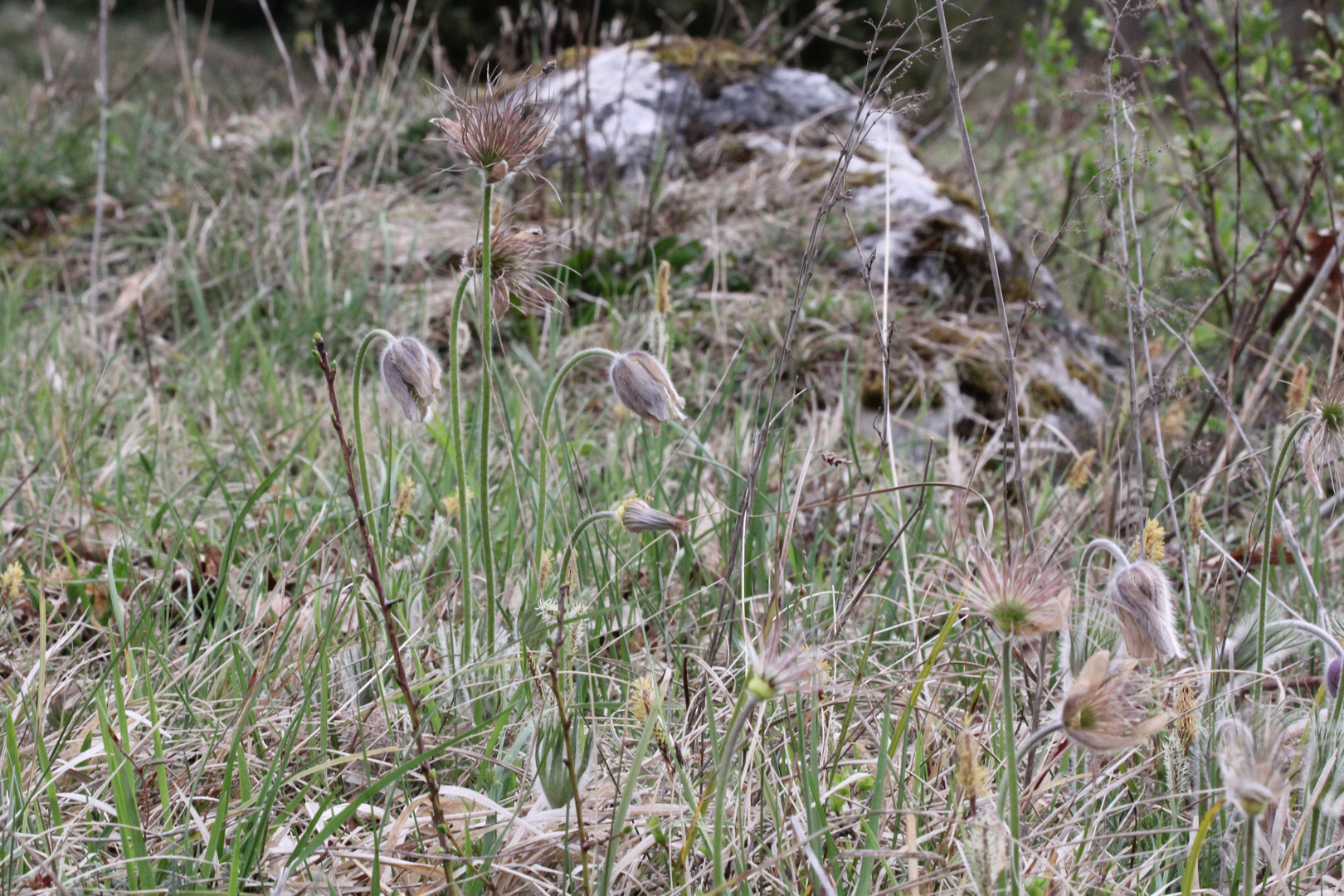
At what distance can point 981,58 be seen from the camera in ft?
49.2

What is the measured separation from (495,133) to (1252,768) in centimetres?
89

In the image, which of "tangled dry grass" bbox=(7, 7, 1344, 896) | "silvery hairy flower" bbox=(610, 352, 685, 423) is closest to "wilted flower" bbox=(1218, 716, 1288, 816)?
"tangled dry grass" bbox=(7, 7, 1344, 896)

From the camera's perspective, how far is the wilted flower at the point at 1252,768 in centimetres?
67

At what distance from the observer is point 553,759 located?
1025 millimetres

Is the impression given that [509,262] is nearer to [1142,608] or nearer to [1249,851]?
[1142,608]

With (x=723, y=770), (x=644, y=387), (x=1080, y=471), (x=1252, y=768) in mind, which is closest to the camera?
(x=1252, y=768)

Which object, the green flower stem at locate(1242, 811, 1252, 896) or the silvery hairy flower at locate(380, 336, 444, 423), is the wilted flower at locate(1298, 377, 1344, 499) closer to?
the green flower stem at locate(1242, 811, 1252, 896)

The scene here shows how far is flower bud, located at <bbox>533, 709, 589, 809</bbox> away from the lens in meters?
1.02

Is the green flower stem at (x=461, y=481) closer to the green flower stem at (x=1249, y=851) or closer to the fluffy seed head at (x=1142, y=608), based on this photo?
the fluffy seed head at (x=1142, y=608)

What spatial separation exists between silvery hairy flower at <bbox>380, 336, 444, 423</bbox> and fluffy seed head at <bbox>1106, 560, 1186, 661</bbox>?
770mm

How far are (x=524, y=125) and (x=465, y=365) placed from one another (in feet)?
7.42

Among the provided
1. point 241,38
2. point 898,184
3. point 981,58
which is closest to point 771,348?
point 898,184

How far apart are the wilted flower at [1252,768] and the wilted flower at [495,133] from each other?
84 centimetres

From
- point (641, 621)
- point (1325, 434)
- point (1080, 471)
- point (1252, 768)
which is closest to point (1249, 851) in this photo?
point (1252, 768)
